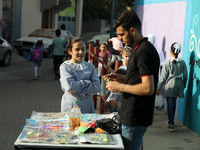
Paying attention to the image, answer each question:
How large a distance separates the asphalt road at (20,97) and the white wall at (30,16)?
10.3 meters

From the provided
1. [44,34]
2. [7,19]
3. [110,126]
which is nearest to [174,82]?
[110,126]

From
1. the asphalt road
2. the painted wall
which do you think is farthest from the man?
the painted wall

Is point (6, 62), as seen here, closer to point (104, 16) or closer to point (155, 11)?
point (155, 11)

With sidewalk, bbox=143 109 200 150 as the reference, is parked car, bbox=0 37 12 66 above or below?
above

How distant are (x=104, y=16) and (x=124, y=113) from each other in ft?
150

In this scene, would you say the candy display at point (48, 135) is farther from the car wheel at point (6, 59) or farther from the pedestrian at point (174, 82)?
the car wheel at point (6, 59)

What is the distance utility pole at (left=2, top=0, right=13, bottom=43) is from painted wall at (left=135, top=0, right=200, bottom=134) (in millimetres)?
15171

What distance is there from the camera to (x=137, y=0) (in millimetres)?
12406

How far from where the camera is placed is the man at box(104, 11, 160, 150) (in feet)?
10.7

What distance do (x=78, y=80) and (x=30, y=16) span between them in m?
23.7

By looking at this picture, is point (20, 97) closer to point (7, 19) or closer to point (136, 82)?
point (136, 82)

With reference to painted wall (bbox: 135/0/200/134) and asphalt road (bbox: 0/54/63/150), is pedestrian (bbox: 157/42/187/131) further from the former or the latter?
asphalt road (bbox: 0/54/63/150)

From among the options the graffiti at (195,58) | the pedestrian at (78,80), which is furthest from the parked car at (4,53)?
the pedestrian at (78,80)

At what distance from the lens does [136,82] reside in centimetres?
338
